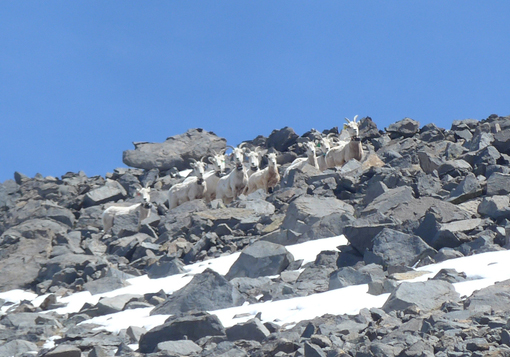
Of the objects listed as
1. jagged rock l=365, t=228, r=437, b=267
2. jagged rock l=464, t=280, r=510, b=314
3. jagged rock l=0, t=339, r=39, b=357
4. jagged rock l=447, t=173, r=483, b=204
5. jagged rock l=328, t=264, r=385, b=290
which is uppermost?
jagged rock l=447, t=173, r=483, b=204

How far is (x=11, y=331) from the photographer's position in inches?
539

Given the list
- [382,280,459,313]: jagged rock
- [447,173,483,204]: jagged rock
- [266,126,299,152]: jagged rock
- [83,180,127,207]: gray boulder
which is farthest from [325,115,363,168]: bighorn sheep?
[382,280,459,313]: jagged rock

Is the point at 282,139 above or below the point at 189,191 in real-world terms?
above

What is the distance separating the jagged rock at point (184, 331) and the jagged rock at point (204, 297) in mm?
1732

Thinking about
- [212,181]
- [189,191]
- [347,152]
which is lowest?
[189,191]

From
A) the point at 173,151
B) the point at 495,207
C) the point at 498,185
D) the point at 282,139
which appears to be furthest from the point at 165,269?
the point at 173,151

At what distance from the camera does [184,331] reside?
11016 millimetres

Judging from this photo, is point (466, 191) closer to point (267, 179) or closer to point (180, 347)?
point (180, 347)

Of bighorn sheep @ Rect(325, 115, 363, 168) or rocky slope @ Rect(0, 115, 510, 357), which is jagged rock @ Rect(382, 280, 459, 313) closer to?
rocky slope @ Rect(0, 115, 510, 357)

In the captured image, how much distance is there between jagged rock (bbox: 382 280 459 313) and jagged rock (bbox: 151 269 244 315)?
10.1 feet

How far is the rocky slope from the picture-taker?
9688 millimetres

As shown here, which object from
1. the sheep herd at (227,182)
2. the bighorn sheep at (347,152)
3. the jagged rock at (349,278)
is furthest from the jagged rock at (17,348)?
the bighorn sheep at (347,152)

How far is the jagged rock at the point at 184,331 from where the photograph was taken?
10938 millimetres

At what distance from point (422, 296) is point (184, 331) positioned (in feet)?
10.5
